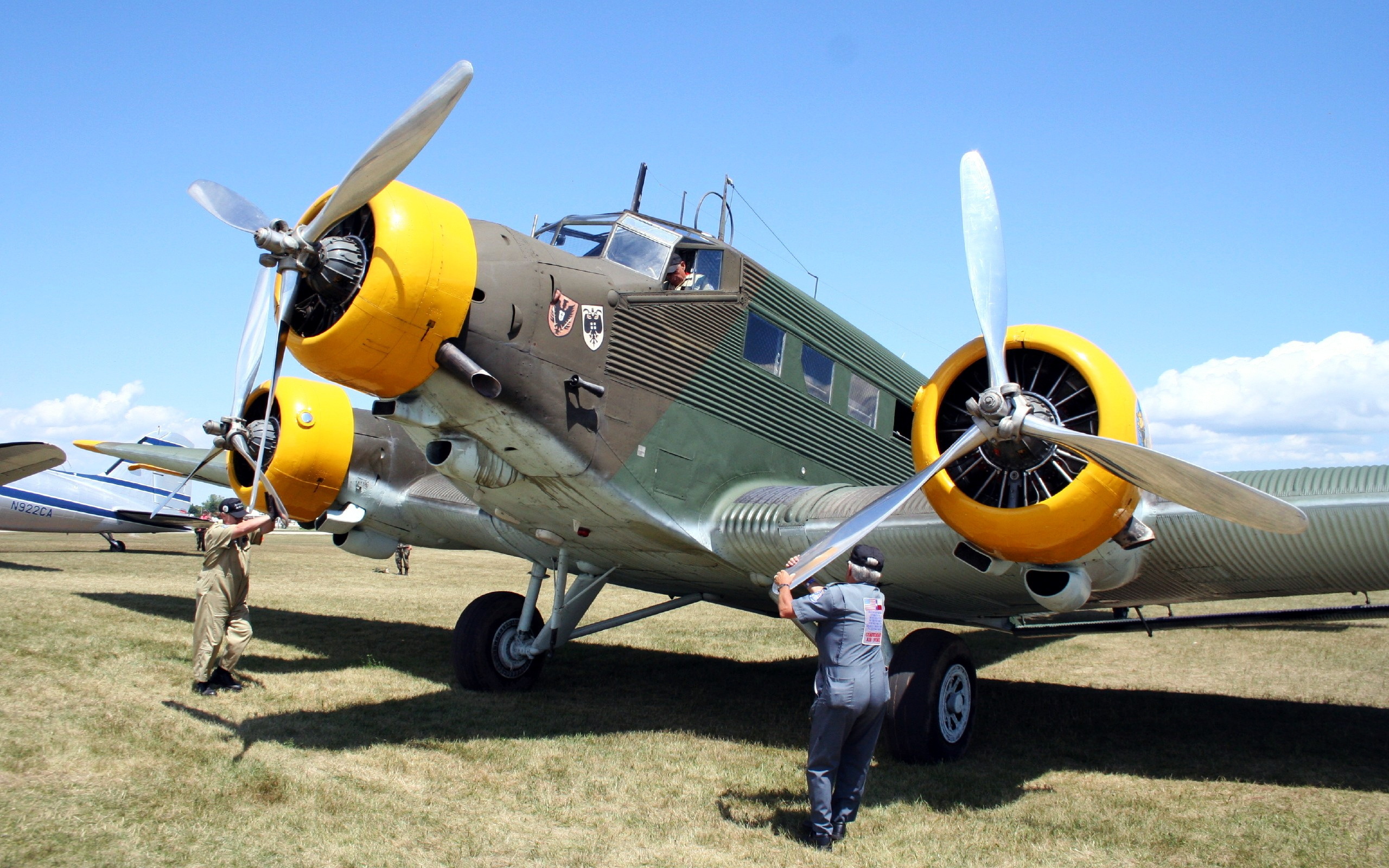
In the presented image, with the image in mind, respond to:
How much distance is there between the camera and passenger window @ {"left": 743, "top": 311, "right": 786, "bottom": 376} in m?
7.60

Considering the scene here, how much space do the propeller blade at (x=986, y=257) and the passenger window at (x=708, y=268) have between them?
6.19 feet

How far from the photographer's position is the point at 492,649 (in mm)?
8234

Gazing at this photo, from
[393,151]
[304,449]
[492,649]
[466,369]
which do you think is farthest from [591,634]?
[393,151]

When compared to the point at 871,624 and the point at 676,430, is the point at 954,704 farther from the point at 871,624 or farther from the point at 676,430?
the point at 676,430

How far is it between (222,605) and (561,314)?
3577 millimetres

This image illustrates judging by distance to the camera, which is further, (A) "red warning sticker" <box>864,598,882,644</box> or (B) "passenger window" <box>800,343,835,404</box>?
(B) "passenger window" <box>800,343,835,404</box>

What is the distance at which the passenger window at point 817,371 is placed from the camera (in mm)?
8320

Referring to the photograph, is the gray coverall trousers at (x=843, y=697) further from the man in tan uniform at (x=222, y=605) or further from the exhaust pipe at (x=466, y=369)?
the man in tan uniform at (x=222, y=605)

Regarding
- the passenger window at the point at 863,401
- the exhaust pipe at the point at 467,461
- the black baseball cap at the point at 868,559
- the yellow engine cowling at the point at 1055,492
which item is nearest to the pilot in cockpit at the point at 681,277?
the exhaust pipe at the point at 467,461

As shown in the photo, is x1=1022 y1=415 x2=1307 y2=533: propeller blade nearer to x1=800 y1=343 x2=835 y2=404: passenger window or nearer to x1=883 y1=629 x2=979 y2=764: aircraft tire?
x1=883 y1=629 x2=979 y2=764: aircraft tire

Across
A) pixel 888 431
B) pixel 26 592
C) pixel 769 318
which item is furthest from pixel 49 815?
pixel 26 592

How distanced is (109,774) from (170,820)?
835 mm

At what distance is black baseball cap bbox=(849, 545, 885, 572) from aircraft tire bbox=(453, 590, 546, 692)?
434cm

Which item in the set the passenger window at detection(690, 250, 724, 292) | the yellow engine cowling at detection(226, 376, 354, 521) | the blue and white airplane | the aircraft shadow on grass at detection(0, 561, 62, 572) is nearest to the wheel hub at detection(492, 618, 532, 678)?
the yellow engine cowling at detection(226, 376, 354, 521)
